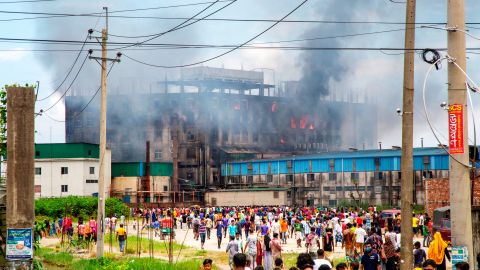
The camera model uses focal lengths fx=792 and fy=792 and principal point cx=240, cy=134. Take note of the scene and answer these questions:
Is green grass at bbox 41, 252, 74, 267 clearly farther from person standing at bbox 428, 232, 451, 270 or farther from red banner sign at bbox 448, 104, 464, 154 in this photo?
red banner sign at bbox 448, 104, 464, 154

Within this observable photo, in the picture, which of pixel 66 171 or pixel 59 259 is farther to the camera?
pixel 66 171

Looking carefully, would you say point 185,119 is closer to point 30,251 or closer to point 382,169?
point 382,169

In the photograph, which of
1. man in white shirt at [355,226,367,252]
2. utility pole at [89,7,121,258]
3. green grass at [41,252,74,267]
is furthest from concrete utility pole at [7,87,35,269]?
man in white shirt at [355,226,367,252]

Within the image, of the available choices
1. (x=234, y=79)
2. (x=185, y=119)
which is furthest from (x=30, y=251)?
(x=234, y=79)

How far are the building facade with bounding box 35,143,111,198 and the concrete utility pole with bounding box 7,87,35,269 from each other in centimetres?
6302

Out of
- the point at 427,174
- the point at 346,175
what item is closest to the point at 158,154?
the point at 346,175

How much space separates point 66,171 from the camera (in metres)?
85.1

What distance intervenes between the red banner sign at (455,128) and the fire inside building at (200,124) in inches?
3225

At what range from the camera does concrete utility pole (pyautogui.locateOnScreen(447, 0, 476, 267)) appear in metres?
13.0

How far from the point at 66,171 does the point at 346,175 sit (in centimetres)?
2984

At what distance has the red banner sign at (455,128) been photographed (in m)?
13.0

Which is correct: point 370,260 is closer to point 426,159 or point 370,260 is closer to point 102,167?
point 102,167

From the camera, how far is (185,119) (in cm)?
10175

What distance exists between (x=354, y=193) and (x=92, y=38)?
174 ft
